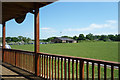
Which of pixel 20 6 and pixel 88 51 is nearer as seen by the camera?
pixel 20 6

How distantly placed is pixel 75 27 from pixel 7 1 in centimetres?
7986

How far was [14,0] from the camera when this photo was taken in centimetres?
281

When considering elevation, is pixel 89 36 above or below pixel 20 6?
above

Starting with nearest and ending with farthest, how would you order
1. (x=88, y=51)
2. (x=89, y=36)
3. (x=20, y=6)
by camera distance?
(x=20, y=6)
(x=88, y=51)
(x=89, y=36)

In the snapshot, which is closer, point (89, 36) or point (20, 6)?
point (20, 6)

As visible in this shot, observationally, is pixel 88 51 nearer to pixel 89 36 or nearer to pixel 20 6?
pixel 20 6

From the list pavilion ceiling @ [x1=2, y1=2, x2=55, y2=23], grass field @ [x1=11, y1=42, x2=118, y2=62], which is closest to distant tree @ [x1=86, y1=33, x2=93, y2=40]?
grass field @ [x1=11, y1=42, x2=118, y2=62]

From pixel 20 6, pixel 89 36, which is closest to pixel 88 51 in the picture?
pixel 20 6

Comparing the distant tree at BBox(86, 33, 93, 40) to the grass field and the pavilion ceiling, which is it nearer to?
the grass field

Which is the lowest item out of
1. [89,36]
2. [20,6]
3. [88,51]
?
[88,51]

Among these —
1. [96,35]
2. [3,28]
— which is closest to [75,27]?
[96,35]

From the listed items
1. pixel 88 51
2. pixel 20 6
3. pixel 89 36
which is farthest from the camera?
pixel 89 36

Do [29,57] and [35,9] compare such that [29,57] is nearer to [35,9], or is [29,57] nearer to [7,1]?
[35,9]

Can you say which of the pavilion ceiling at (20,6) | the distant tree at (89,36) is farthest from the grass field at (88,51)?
the distant tree at (89,36)
